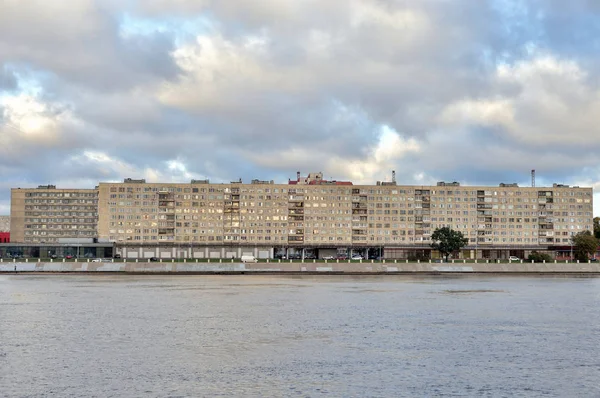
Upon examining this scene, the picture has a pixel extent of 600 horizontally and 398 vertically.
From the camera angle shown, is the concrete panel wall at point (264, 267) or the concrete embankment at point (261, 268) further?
the concrete panel wall at point (264, 267)

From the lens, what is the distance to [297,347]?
44.0 metres

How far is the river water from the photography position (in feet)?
108

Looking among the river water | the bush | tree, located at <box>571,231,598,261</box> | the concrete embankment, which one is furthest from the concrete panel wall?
the river water

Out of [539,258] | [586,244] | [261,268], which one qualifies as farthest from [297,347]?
[586,244]

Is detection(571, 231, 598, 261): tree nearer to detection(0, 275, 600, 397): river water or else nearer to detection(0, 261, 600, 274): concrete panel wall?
detection(0, 261, 600, 274): concrete panel wall

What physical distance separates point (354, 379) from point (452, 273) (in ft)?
410

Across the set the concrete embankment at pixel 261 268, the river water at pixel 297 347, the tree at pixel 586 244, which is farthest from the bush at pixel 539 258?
the river water at pixel 297 347

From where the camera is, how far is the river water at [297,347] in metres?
32.8

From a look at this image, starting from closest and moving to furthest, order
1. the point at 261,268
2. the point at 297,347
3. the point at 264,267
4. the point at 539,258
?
A: 1. the point at 297,347
2. the point at 261,268
3. the point at 264,267
4. the point at 539,258

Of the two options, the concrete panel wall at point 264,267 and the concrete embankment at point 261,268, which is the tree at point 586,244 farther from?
the concrete embankment at point 261,268

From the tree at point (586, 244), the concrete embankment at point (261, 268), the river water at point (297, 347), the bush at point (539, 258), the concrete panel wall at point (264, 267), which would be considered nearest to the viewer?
the river water at point (297, 347)

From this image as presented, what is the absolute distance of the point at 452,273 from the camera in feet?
510

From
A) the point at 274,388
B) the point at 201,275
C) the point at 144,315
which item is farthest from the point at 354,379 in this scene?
the point at 201,275

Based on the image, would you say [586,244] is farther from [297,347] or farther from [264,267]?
[297,347]
